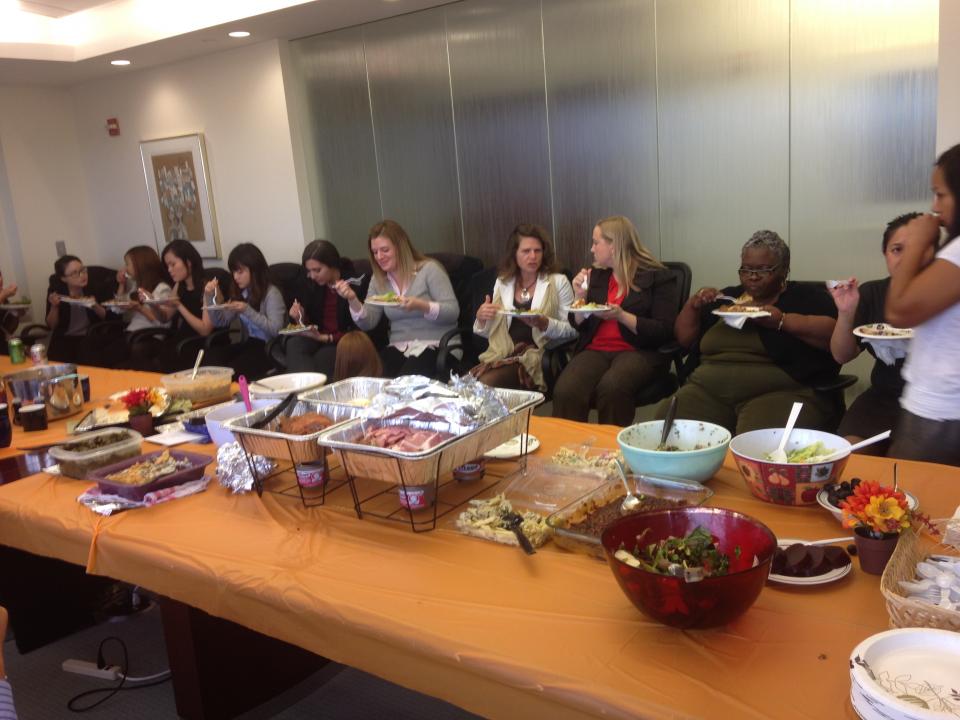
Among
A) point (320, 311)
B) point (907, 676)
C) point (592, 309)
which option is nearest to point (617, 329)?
point (592, 309)

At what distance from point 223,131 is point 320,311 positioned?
1.90m

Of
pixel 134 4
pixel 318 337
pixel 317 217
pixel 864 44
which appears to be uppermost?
pixel 134 4

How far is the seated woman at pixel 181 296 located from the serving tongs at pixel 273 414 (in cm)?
329

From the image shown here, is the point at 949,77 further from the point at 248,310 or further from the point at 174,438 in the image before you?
the point at 248,310

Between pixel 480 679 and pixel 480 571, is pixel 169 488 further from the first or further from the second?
pixel 480 679

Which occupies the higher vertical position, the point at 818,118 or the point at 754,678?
the point at 818,118

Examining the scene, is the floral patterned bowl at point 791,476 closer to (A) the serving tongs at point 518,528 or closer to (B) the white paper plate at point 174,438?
(A) the serving tongs at point 518,528

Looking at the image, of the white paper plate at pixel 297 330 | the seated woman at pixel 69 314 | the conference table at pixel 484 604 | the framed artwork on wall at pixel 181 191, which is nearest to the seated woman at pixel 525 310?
the white paper plate at pixel 297 330

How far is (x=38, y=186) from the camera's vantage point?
653 centimetres

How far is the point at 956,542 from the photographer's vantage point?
1284 mm

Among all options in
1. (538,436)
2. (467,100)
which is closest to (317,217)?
(467,100)

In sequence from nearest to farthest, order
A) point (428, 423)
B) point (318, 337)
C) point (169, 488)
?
1. point (428, 423)
2. point (169, 488)
3. point (318, 337)

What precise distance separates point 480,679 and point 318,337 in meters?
3.42

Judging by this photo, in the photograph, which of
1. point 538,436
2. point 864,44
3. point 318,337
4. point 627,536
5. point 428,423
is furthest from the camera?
point 318,337
